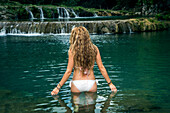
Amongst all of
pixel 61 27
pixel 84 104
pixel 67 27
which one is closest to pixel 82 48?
pixel 84 104

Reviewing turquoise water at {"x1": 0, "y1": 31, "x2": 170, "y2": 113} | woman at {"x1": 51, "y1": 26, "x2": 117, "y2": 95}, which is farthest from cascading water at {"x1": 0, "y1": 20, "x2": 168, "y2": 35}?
woman at {"x1": 51, "y1": 26, "x2": 117, "y2": 95}

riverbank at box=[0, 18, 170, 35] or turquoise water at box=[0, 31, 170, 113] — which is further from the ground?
riverbank at box=[0, 18, 170, 35]

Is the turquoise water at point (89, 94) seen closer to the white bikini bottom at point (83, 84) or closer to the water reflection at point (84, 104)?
the water reflection at point (84, 104)

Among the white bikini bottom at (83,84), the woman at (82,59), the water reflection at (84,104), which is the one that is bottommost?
the water reflection at (84,104)

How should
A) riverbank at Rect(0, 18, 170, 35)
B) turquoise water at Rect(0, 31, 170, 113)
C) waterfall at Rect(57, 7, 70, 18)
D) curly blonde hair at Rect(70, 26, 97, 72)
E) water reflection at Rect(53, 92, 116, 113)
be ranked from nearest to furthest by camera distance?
curly blonde hair at Rect(70, 26, 97, 72) < water reflection at Rect(53, 92, 116, 113) < turquoise water at Rect(0, 31, 170, 113) < riverbank at Rect(0, 18, 170, 35) < waterfall at Rect(57, 7, 70, 18)

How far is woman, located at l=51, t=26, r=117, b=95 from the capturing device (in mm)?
4875

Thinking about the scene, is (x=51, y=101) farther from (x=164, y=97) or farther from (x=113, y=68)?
(x=113, y=68)

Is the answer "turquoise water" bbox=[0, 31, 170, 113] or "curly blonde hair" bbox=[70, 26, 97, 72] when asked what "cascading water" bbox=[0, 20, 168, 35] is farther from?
"curly blonde hair" bbox=[70, 26, 97, 72]

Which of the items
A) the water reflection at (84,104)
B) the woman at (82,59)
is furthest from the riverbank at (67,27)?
the woman at (82,59)

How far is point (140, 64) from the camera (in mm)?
Result: 10727

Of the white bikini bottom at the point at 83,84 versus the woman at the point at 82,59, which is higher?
the woman at the point at 82,59

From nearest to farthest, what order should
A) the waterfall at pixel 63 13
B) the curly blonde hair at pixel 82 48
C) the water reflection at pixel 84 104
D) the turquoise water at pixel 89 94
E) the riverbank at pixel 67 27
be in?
1. the curly blonde hair at pixel 82 48
2. the water reflection at pixel 84 104
3. the turquoise water at pixel 89 94
4. the riverbank at pixel 67 27
5. the waterfall at pixel 63 13

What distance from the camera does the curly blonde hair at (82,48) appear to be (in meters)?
4.85

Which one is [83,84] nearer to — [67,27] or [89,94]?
[89,94]
